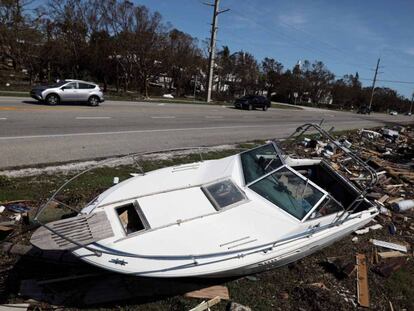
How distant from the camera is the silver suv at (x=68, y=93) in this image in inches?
779

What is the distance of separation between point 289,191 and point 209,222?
1530 mm

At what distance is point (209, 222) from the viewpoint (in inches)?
179

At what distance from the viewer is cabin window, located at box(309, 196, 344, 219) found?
16.8 feet

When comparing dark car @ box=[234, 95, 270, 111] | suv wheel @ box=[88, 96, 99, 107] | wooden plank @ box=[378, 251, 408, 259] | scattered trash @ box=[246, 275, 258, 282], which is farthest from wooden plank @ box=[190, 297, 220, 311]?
dark car @ box=[234, 95, 270, 111]

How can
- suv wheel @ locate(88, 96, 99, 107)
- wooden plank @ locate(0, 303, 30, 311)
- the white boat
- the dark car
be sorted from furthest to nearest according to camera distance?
the dark car
suv wheel @ locate(88, 96, 99, 107)
the white boat
wooden plank @ locate(0, 303, 30, 311)

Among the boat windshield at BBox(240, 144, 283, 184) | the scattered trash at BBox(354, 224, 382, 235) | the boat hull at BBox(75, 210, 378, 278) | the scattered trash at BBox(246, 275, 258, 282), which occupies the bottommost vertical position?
the scattered trash at BBox(354, 224, 382, 235)

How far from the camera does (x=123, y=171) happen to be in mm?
8539

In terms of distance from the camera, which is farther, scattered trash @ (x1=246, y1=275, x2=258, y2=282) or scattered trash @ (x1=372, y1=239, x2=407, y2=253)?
scattered trash @ (x1=372, y1=239, x2=407, y2=253)

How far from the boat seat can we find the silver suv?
17409 mm

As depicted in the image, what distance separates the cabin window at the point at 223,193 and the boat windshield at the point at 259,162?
1.12 ft

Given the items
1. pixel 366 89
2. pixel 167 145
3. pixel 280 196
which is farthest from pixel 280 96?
pixel 280 196

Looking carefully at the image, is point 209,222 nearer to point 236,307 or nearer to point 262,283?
point 236,307

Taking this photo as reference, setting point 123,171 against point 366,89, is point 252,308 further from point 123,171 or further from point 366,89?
point 366,89

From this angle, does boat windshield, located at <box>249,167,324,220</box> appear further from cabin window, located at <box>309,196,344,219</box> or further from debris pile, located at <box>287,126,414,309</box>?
debris pile, located at <box>287,126,414,309</box>
